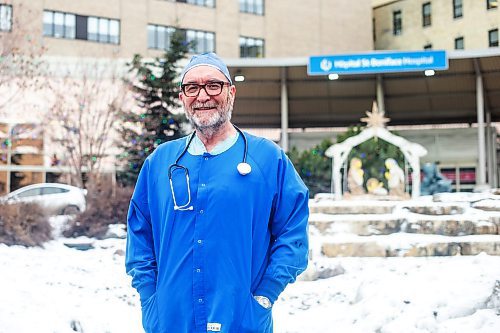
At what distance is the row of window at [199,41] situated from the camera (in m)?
39.1

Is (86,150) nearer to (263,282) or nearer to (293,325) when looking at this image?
(293,325)

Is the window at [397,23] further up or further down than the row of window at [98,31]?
further up

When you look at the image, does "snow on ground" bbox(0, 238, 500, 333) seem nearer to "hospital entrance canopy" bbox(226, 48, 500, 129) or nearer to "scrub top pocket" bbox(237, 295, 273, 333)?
"scrub top pocket" bbox(237, 295, 273, 333)

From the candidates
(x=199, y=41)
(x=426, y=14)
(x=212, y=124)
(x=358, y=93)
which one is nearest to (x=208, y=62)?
(x=212, y=124)

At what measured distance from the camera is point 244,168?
2975 millimetres

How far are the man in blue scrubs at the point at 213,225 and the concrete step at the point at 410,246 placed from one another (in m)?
8.10

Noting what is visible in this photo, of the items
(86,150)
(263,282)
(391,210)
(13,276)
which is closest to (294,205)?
(263,282)

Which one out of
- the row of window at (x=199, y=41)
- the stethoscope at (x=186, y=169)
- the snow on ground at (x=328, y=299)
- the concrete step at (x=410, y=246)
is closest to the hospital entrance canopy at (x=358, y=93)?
the row of window at (x=199, y=41)

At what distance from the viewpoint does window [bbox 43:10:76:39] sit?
35.7 m

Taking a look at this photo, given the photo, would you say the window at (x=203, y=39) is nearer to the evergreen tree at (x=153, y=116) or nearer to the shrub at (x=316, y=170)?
the evergreen tree at (x=153, y=116)

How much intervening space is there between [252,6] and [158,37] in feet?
26.5

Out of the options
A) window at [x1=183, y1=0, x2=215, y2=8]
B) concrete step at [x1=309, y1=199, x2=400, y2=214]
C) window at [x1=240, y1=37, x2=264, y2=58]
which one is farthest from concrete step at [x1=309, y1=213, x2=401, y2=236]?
window at [x1=240, y1=37, x2=264, y2=58]

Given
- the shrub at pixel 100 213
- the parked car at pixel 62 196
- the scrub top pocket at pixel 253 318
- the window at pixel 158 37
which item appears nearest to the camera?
the scrub top pocket at pixel 253 318

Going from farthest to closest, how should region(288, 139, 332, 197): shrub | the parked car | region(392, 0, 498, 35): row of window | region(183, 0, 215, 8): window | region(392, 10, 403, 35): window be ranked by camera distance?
1. region(392, 10, 403, 35): window
2. region(392, 0, 498, 35): row of window
3. region(183, 0, 215, 8): window
4. region(288, 139, 332, 197): shrub
5. the parked car
